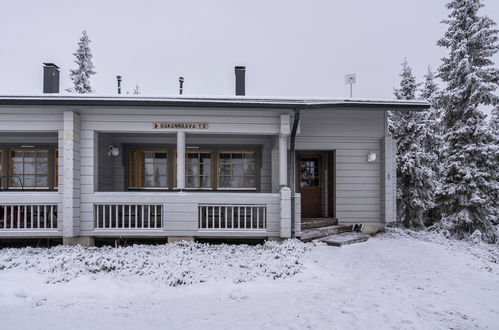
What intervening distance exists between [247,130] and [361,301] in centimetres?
455

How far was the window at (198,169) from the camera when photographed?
9.63m

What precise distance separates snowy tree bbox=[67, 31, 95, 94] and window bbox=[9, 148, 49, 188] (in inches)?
464

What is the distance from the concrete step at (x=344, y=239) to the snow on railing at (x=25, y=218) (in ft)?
20.6

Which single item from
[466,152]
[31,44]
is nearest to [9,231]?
[466,152]

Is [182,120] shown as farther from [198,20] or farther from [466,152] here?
[198,20]

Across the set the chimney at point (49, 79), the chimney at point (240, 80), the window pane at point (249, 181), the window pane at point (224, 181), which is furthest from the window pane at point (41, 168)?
the chimney at point (240, 80)

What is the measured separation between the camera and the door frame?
9273mm

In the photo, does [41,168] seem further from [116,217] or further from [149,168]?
[116,217]

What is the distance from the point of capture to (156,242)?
7.96 meters

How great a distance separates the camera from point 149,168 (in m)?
9.60

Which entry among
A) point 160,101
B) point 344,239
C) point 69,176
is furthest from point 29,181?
point 344,239

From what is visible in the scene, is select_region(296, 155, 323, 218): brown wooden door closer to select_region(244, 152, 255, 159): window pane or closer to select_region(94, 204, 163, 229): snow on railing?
select_region(244, 152, 255, 159): window pane

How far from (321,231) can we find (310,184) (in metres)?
1.94

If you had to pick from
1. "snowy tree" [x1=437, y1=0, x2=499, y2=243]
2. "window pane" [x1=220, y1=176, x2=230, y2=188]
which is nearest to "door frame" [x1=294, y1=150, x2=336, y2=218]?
"window pane" [x1=220, y1=176, x2=230, y2=188]
